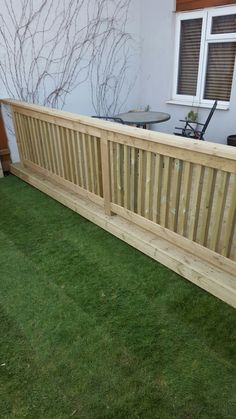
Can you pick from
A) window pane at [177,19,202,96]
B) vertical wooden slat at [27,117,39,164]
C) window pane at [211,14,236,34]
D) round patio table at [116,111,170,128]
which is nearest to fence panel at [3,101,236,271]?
vertical wooden slat at [27,117,39,164]

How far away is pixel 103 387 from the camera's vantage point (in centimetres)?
145

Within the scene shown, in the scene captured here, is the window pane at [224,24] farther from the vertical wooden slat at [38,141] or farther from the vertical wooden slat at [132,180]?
the vertical wooden slat at [132,180]

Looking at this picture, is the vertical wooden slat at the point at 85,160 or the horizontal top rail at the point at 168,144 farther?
Answer: the vertical wooden slat at the point at 85,160

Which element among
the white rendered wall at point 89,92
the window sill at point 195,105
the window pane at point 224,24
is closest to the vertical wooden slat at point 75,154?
the white rendered wall at point 89,92

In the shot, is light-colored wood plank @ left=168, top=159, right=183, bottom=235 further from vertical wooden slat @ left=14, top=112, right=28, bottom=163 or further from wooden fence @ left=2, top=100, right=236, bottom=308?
vertical wooden slat @ left=14, top=112, right=28, bottom=163

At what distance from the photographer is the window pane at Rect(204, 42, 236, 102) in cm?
406

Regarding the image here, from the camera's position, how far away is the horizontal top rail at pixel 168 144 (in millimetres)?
1623

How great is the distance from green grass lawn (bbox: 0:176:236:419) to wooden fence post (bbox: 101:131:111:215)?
0.33 m

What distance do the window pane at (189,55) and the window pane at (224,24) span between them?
0.24 meters

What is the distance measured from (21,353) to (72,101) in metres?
3.80

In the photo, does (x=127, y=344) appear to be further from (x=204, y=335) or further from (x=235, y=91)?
(x=235, y=91)

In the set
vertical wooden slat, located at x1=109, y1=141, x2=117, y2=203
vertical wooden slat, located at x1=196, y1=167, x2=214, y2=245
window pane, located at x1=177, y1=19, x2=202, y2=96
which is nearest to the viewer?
vertical wooden slat, located at x1=196, y1=167, x2=214, y2=245

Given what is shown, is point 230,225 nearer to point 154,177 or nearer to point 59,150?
point 154,177

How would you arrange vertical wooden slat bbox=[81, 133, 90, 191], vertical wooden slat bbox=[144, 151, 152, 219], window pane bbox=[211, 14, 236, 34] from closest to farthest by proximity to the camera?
vertical wooden slat bbox=[144, 151, 152, 219]
vertical wooden slat bbox=[81, 133, 90, 191]
window pane bbox=[211, 14, 236, 34]
